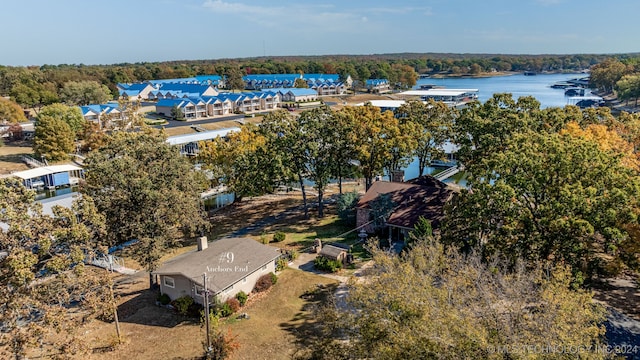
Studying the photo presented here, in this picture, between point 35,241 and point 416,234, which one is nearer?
point 35,241

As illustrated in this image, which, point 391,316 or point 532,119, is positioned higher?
point 532,119

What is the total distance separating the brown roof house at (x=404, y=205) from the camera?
103 ft

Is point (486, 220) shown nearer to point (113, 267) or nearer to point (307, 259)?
point (307, 259)

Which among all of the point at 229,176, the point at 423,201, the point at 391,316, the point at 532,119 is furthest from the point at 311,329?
the point at 532,119

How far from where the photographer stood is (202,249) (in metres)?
26.9

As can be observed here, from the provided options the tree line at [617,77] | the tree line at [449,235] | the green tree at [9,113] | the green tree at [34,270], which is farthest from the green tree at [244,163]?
the tree line at [617,77]

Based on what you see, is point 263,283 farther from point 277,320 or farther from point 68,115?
point 68,115

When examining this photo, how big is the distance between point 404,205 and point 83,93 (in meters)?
93.4

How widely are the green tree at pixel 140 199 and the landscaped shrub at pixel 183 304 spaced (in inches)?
116

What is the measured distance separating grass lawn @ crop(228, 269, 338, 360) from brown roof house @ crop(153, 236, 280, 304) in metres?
1.50

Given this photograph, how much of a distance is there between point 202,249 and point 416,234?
14388mm

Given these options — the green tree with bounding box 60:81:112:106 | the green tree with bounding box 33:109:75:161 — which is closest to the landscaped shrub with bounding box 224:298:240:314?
the green tree with bounding box 33:109:75:161

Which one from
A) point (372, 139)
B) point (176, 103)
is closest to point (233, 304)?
point (372, 139)

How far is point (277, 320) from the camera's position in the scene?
22484 millimetres
